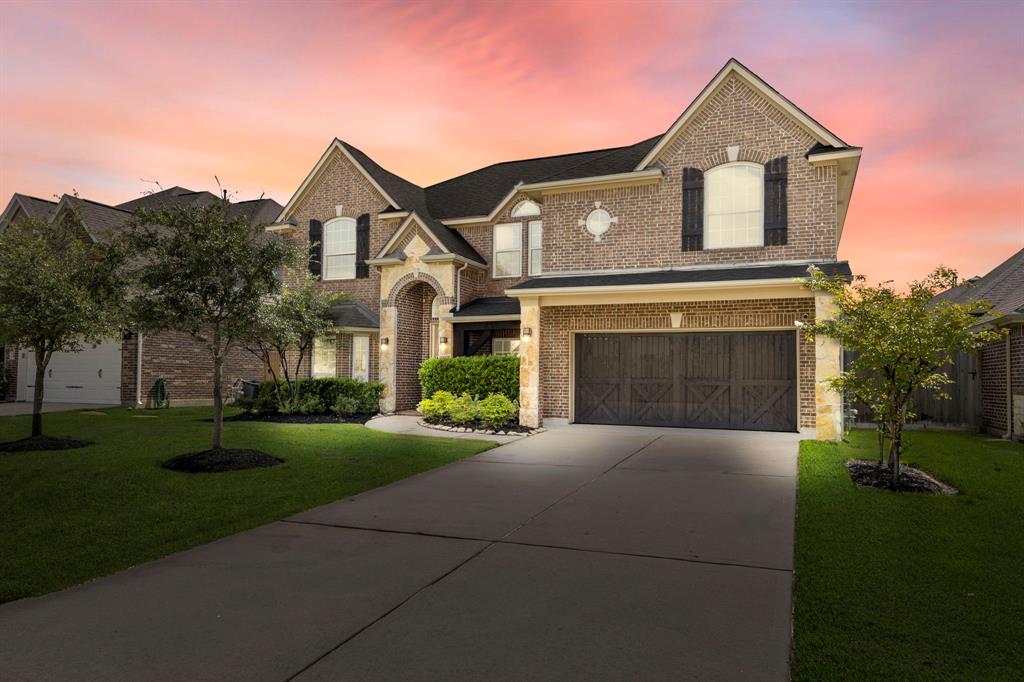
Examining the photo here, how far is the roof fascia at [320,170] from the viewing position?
21.7 meters

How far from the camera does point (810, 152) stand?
13812 mm

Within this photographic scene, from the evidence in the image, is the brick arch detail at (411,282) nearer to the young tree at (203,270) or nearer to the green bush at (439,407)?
the green bush at (439,407)

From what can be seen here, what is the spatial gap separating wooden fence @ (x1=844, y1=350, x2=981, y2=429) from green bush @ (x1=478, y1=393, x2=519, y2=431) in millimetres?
8921

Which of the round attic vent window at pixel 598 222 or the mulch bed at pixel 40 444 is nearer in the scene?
the mulch bed at pixel 40 444

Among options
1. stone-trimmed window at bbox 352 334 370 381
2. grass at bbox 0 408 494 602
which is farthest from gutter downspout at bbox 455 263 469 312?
grass at bbox 0 408 494 602

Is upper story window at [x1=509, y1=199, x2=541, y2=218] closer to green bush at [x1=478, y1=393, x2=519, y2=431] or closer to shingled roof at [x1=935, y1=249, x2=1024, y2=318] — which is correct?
green bush at [x1=478, y1=393, x2=519, y2=431]

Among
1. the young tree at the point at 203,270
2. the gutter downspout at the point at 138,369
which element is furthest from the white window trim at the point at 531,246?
the gutter downspout at the point at 138,369

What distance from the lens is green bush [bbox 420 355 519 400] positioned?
1627 centimetres

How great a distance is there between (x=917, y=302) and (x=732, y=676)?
719cm

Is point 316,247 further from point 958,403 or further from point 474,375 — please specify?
point 958,403

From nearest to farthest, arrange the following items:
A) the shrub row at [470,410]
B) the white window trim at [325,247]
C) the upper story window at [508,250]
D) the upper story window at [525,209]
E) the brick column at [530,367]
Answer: the shrub row at [470,410] → the brick column at [530,367] → the upper story window at [525,209] → the upper story window at [508,250] → the white window trim at [325,247]

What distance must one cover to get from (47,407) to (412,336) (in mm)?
12228

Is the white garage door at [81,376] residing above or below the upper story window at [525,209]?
below

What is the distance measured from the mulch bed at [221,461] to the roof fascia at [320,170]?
13.0 m
